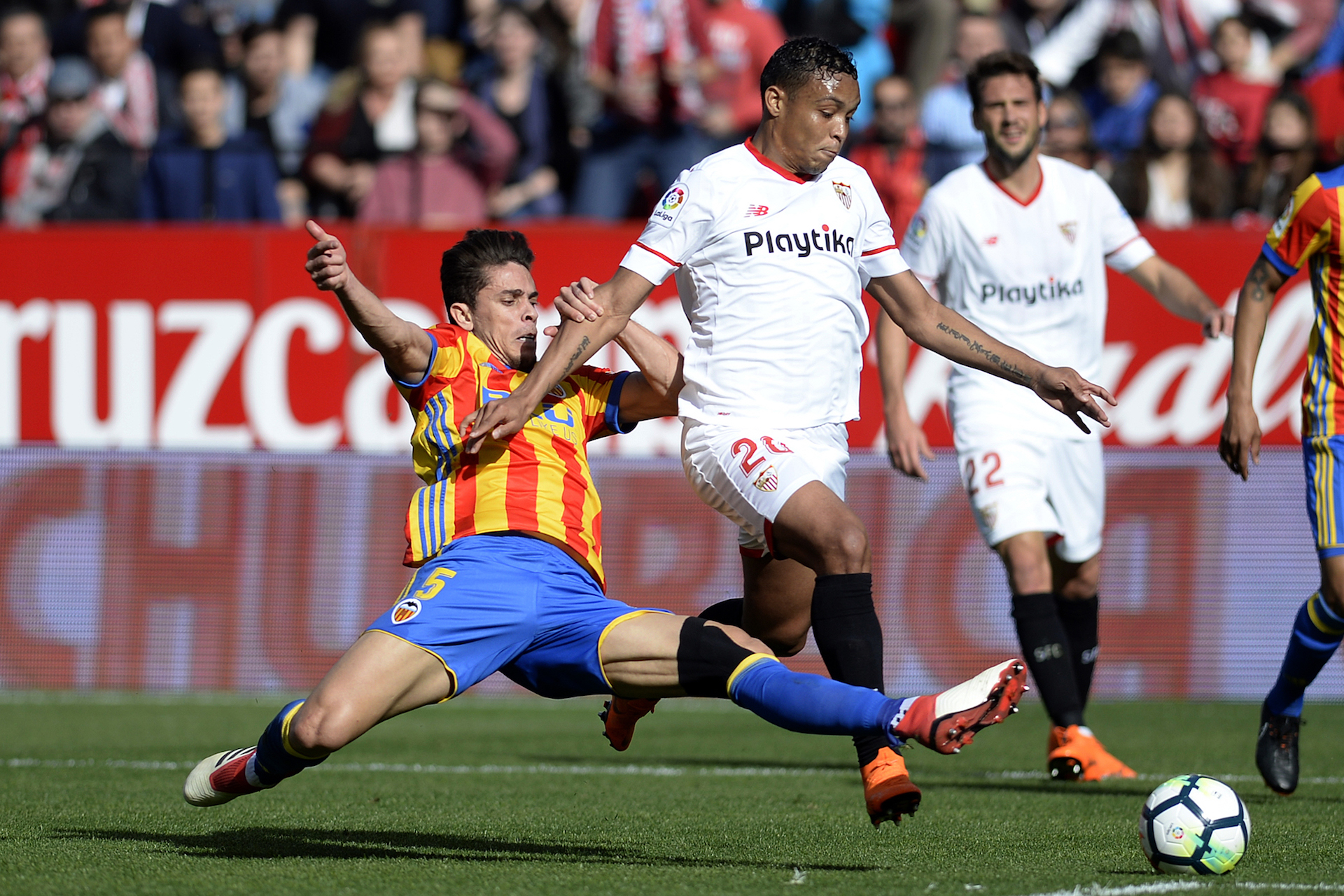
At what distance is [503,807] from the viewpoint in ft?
20.5

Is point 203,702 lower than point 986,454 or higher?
lower

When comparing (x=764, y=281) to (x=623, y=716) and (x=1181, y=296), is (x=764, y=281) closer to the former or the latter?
(x=623, y=716)

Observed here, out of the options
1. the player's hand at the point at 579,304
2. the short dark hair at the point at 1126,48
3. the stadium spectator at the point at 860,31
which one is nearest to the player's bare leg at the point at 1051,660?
the player's hand at the point at 579,304

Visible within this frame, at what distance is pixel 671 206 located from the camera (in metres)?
5.38

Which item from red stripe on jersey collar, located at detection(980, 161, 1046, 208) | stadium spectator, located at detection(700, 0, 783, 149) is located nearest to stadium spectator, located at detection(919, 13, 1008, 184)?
stadium spectator, located at detection(700, 0, 783, 149)

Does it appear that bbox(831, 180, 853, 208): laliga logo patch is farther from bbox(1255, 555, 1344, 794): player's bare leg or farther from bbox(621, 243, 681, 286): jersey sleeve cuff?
bbox(1255, 555, 1344, 794): player's bare leg

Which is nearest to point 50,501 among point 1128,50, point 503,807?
point 503,807

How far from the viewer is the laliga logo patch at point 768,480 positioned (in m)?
5.15

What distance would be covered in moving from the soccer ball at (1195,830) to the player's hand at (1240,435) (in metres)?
1.68

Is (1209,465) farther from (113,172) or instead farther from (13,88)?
(13,88)

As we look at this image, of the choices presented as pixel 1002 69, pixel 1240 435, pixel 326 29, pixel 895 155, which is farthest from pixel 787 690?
pixel 326 29

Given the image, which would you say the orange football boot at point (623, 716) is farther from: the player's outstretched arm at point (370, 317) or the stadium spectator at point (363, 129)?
the stadium spectator at point (363, 129)

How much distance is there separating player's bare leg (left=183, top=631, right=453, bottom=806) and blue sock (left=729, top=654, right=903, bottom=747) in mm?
892

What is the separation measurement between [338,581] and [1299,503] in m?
6.21
